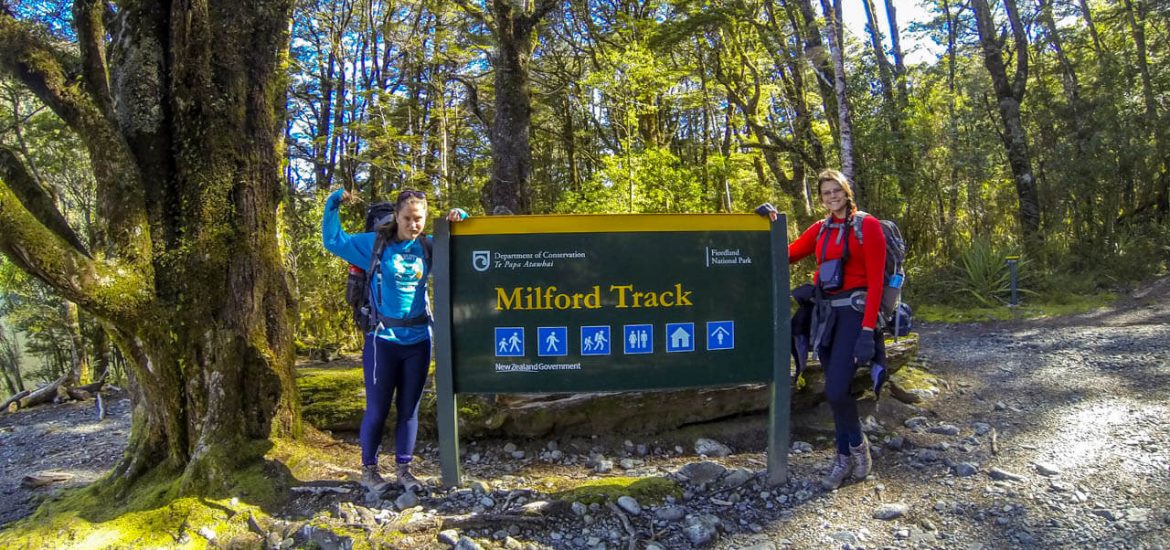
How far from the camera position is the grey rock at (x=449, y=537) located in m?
3.18

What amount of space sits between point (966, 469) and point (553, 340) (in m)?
2.63

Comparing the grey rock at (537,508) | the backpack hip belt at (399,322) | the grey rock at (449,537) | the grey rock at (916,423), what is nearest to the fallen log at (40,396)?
the backpack hip belt at (399,322)

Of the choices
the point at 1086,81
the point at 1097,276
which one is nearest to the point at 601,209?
the point at 1097,276

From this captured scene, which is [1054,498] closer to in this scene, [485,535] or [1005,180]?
[485,535]

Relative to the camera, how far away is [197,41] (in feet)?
13.1

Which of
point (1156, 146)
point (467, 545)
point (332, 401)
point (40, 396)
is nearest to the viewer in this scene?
point (467, 545)

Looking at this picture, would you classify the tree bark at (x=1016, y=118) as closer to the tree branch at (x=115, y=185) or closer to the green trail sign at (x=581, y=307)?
the green trail sign at (x=581, y=307)

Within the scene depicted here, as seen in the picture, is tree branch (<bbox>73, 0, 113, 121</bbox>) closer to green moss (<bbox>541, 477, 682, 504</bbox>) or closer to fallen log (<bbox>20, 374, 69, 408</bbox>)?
green moss (<bbox>541, 477, 682, 504</bbox>)

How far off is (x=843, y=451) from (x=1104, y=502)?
4.20 feet

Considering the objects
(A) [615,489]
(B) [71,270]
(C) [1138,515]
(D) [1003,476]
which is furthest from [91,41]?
(C) [1138,515]

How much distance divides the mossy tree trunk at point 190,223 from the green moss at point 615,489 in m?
1.83

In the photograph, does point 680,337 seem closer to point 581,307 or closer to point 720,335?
point 720,335

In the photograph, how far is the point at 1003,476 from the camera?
383cm

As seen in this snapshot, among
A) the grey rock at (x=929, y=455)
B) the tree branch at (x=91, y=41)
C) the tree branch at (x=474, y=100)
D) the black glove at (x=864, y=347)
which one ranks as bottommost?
the grey rock at (x=929, y=455)
